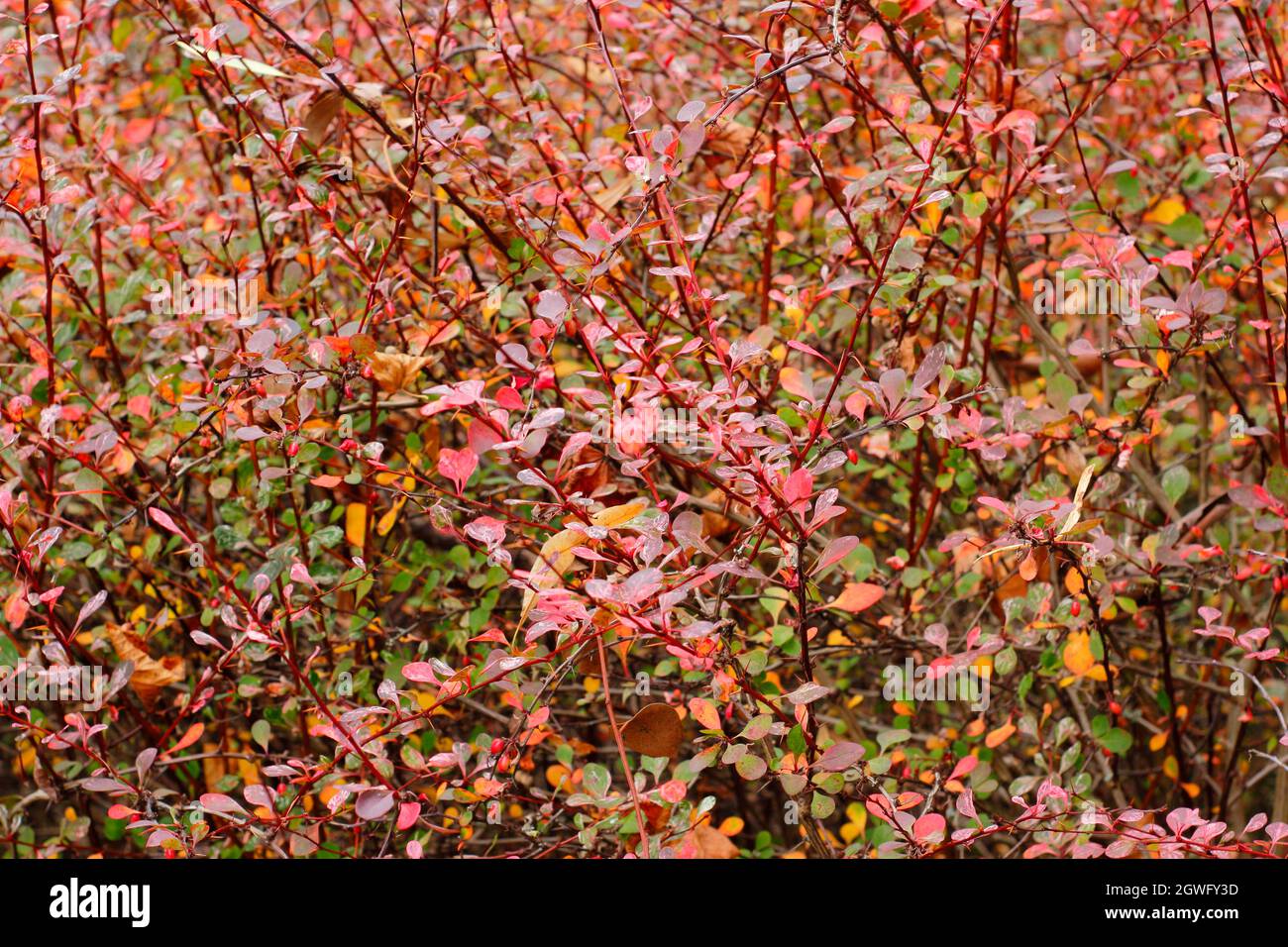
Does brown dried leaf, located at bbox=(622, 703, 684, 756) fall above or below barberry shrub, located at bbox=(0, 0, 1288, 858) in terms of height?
below

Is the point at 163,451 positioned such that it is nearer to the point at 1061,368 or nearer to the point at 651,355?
the point at 651,355

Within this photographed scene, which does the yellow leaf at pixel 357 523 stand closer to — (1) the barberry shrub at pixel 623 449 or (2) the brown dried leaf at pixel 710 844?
(1) the barberry shrub at pixel 623 449

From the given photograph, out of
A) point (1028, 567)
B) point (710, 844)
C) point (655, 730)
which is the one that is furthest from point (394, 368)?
point (1028, 567)

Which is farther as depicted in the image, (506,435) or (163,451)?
(163,451)

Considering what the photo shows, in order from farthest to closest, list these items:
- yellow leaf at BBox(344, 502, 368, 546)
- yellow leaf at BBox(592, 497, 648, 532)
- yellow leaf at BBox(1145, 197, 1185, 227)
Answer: yellow leaf at BBox(1145, 197, 1185, 227) → yellow leaf at BBox(344, 502, 368, 546) → yellow leaf at BBox(592, 497, 648, 532)

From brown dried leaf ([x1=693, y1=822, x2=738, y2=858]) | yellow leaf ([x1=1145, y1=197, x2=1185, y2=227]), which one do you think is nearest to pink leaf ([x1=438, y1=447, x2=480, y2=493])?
brown dried leaf ([x1=693, y1=822, x2=738, y2=858])

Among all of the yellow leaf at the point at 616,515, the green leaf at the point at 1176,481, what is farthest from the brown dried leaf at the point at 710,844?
the green leaf at the point at 1176,481

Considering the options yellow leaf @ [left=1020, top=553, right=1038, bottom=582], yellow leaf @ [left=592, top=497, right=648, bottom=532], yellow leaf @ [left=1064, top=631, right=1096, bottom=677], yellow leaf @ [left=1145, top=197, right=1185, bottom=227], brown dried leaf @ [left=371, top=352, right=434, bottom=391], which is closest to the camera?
yellow leaf @ [left=592, top=497, right=648, bottom=532]

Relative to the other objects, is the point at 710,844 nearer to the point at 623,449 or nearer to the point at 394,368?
the point at 623,449

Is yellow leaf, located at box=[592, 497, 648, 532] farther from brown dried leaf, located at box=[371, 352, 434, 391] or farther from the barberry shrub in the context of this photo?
brown dried leaf, located at box=[371, 352, 434, 391]

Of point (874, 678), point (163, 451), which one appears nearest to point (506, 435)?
point (163, 451)

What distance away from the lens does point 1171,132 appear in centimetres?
234

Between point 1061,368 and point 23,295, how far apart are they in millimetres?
1861

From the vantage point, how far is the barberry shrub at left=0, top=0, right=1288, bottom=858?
135cm
